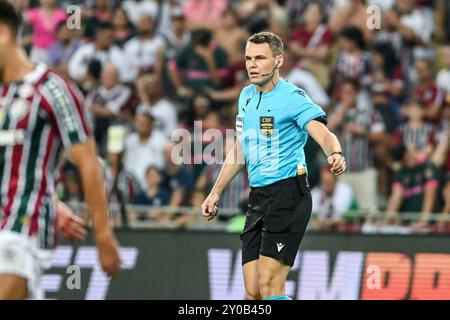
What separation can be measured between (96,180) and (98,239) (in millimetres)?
341

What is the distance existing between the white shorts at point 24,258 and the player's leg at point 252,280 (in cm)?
300

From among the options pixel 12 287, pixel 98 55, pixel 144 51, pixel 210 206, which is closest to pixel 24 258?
pixel 12 287

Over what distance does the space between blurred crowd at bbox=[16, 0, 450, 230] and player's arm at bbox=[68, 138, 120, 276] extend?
24.0 ft

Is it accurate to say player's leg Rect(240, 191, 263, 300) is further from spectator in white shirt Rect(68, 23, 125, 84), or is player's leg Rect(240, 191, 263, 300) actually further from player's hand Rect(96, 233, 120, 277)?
spectator in white shirt Rect(68, 23, 125, 84)

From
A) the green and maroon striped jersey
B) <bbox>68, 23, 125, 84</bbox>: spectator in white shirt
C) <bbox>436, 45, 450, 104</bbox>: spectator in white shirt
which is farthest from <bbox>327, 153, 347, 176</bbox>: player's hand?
<bbox>68, 23, 125, 84</bbox>: spectator in white shirt

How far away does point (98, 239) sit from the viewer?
690 cm

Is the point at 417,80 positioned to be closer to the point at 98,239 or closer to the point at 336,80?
the point at 336,80

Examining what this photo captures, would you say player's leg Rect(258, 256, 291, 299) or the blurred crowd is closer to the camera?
player's leg Rect(258, 256, 291, 299)

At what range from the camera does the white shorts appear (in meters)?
6.98

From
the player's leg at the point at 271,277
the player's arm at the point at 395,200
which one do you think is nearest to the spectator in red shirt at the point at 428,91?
the player's arm at the point at 395,200

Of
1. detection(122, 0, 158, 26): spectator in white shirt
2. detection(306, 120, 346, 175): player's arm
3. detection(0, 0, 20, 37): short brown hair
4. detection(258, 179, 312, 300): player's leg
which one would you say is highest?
detection(122, 0, 158, 26): spectator in white shirt

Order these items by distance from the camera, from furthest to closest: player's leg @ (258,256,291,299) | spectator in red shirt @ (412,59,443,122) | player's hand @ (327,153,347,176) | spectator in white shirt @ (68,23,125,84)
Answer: spectator in white shirt @ (68,23,125,84) < spectator in red shirt @ (412,59,443,122) < player's leg @ (258,256,291,299) < player's hand @ (327,153,347,176)

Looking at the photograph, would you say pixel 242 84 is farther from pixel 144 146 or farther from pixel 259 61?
pixel 259 61
